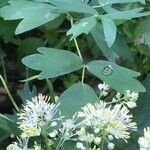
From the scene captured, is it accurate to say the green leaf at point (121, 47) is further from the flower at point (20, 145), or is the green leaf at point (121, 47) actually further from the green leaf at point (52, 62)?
the flower at point (20, 145)

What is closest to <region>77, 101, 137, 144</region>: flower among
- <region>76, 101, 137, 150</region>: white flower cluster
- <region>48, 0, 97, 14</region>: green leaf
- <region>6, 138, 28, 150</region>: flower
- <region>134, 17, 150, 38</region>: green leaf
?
<region>76, 101, 137, 150</region>: white flower cluster

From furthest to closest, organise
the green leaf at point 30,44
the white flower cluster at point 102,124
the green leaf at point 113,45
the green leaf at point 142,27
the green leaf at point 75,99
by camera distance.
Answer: the green leaf at point 30,44 → the green leaf at point 142,27 → the green leaf at point 113,45 → the green leaf at point 75,99 → the white flower cluster at point 102,124

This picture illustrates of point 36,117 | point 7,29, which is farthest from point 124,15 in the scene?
point 7,29

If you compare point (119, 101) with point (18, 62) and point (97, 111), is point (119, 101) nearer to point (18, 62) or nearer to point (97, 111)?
point (97, 111)

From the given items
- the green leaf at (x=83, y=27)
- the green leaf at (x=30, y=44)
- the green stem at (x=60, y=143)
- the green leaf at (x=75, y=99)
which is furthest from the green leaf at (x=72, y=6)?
the green leaf at (x=30, y=44)

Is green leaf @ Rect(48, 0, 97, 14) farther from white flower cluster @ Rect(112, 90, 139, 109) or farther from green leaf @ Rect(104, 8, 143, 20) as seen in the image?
white flower cluster @ Rect(112, 90, 139, 109)

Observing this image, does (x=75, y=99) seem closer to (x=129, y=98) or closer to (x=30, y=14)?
(x=129, y=98)

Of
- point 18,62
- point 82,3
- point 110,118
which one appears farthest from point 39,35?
point 110,118
